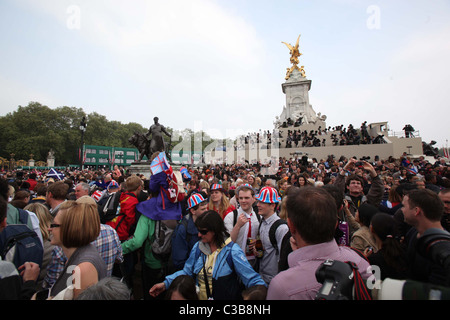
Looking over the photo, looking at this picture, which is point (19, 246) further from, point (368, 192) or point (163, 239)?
point (368, 192)

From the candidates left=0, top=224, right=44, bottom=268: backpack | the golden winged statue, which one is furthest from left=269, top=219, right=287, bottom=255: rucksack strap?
the golden winged statue

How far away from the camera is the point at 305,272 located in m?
1.35

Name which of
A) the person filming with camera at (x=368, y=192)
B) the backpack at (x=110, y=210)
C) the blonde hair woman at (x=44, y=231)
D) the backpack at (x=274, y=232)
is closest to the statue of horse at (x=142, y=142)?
the backpack at (x=110, y=210)

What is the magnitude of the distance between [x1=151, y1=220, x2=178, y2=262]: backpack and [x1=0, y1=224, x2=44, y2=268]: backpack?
4.11 feet

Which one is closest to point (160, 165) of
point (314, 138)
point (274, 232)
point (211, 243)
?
point (211, 243)

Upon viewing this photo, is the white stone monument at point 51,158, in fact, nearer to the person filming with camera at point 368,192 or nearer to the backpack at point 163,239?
the backpack at point 163,239

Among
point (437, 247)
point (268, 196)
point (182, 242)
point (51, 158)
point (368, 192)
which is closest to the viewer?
point (437, 247)

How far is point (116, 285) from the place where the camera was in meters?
1.40

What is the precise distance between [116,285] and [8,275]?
0.72m

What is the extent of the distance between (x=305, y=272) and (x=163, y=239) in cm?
229

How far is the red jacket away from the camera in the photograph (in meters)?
3.38

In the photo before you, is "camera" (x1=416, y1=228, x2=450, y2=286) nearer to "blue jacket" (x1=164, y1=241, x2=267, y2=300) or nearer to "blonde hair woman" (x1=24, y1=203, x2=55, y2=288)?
"blue jacket" (x1=164, y1=241, x2=267, y2=300)

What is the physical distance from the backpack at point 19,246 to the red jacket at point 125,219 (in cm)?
114

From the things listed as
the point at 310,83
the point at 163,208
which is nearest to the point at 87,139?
the point at 310,83
